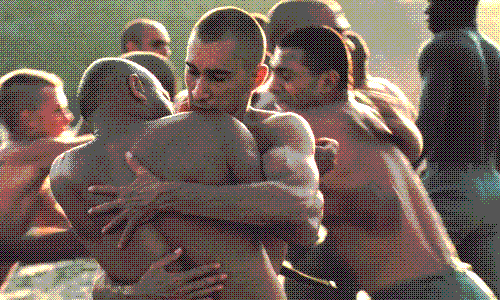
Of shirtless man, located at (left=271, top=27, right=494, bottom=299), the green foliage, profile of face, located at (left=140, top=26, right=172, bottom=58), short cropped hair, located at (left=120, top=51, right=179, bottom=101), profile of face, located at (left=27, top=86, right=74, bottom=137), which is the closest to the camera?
shirtless man, located at (left=271, top=27, right=494, bottom=299)

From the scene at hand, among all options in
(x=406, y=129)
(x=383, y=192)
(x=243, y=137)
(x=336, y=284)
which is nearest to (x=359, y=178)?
(x=383, y=192)

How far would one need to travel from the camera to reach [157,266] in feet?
4.74

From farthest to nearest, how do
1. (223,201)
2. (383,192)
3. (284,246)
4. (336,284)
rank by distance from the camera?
(336,284), (383,192), (284,246), (223,201)

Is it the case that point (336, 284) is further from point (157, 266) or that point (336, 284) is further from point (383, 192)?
point (157, 266)

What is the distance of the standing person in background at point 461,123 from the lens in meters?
2.81

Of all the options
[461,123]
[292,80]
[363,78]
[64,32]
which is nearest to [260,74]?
[292,80]

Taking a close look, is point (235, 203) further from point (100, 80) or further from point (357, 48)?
point (357, 48)

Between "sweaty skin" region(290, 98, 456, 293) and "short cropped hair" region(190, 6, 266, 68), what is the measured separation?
69cm

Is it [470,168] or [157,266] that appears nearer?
[157,266]

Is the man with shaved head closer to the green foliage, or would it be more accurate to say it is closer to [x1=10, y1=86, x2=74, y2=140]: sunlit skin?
[x1=10, y1=86, x2=74, y2=140]: sunlit skin

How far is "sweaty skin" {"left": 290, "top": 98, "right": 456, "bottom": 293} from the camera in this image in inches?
83.9

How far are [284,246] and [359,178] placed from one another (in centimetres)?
66

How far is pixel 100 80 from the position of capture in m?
1.58

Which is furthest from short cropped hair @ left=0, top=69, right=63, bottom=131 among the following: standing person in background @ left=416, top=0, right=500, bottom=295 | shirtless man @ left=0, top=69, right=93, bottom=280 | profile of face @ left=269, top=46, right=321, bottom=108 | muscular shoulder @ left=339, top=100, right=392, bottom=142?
standing person in background @ left=416, top=0, right=500, bottom=295
